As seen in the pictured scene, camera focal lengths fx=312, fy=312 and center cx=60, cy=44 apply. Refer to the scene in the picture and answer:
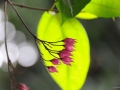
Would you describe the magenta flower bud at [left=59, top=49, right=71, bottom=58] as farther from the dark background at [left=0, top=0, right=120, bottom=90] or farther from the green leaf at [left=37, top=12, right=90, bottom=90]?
the dark background at [left=0, top=0, right=120, bottom=90]

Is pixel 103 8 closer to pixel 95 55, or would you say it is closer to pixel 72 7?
pixel 72 7

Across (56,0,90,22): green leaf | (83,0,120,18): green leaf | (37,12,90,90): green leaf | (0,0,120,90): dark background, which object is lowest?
(0,0,120,90): dark background

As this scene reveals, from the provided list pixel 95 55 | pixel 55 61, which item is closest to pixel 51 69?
pixel 55 61

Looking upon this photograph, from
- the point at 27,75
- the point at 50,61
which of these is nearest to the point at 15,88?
the point at 50,61

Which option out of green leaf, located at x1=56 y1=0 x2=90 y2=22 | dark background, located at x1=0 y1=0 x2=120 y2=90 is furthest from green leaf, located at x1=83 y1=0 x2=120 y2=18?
dark background, located at x1=0 y1=0 x2=120 y2=90

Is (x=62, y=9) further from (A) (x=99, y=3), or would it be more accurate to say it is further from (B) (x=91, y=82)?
(B) (x=91, y=82)

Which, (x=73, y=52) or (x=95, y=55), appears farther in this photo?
(x=95, y=55)
